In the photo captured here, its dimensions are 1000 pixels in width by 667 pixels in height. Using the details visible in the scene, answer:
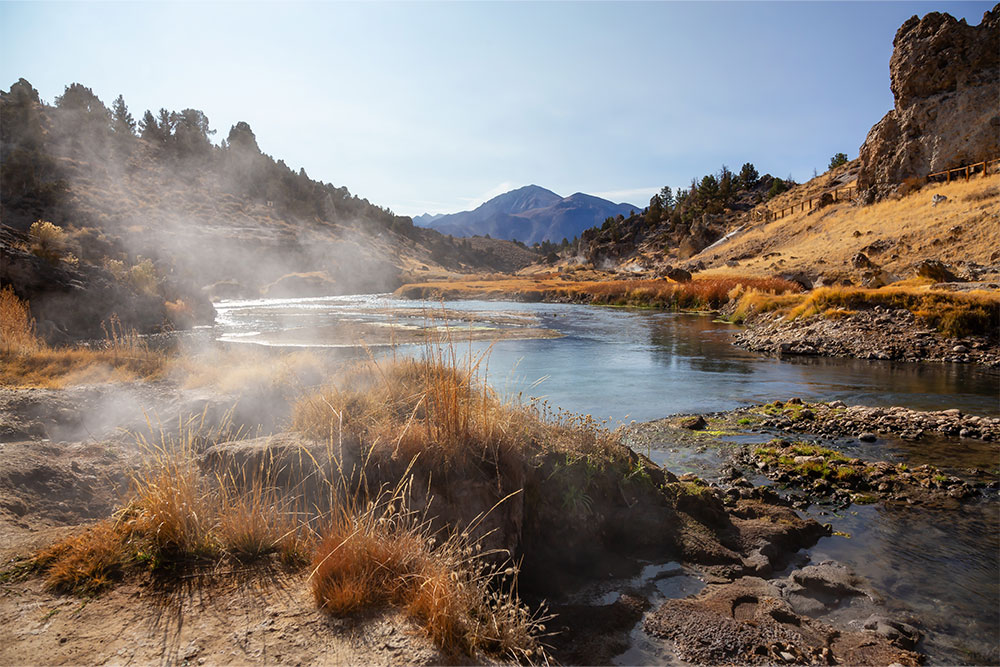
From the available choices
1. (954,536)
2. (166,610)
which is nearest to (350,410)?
(166,610)

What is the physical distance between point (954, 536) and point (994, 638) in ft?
6.37

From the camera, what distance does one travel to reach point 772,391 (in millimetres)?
12891

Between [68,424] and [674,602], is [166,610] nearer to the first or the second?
[674,602]

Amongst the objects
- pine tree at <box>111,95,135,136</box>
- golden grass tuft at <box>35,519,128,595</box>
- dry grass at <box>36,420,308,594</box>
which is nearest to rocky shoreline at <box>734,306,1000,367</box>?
dry grass at <box>36,420,308,594</box>

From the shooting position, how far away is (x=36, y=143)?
56031 millimetres

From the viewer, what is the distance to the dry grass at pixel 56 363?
8.00 meters

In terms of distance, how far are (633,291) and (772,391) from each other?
96.0 feet

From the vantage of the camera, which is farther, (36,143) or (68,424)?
(36,143)

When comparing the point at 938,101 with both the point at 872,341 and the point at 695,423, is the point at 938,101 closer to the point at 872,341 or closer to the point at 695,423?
the point at 872,341

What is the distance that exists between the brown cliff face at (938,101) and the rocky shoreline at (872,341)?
34.8 meters

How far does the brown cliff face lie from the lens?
40.8m

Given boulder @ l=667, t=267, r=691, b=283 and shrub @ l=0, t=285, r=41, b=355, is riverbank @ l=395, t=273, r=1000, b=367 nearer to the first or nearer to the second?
boulder @ l=667, t=267, r=691, b=283

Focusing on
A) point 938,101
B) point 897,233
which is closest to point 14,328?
point 897,233

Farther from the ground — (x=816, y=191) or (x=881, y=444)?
(x=816, y=191)
